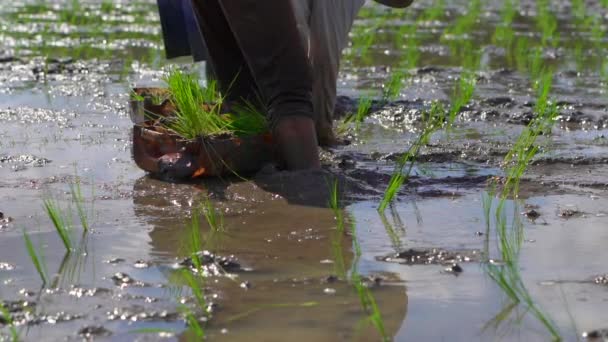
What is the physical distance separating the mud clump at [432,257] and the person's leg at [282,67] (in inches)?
29.9

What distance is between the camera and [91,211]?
8.87ft

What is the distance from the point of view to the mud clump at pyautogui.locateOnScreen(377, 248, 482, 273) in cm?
229

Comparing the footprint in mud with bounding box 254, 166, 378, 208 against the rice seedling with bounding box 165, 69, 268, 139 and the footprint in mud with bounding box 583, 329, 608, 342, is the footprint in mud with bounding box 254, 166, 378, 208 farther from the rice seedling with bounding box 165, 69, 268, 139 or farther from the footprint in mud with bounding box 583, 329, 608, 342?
the footprint in mud with bounding box 583, 329, 608, 342

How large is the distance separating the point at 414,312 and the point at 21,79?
355 cm

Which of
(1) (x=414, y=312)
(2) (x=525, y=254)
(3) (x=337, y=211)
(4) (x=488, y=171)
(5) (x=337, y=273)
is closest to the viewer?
(1) (x=414, y=312)

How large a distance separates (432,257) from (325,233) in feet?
1.02

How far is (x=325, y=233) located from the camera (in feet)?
8.29

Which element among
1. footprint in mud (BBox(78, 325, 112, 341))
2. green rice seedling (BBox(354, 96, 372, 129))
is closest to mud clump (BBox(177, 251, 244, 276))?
footprint in mud (BBox(78, 325, 112, 341))

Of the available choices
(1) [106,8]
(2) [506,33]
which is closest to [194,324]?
(2) [506,33]

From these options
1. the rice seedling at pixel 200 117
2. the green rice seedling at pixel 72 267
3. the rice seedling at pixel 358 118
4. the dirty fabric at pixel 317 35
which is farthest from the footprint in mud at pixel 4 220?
the rice seedling at pixel 358 118

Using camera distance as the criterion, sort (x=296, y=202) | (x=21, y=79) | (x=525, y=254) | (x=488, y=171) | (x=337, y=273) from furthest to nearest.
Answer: (x=21, y=79) → (x=488, y=171) → (x=296, y=202) → (x=525, y=254) → (x=337, y=273)

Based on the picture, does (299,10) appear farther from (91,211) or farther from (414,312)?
(414,312)

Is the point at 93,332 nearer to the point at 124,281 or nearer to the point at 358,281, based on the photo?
the point at 124,281

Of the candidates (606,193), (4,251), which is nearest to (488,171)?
Result: (606,193)
